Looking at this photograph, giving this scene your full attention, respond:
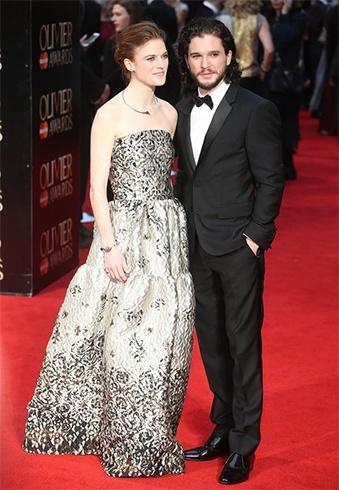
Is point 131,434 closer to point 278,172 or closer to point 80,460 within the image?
point 80,460

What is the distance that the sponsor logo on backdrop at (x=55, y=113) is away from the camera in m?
6.05

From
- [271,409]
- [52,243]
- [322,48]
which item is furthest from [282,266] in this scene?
[322,48]

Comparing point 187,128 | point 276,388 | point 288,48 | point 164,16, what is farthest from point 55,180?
point 288,48

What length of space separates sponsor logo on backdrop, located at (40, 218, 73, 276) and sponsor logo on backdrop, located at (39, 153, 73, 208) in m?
0.18

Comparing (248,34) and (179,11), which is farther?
(179,11)

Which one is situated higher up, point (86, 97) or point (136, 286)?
point (136, 286)

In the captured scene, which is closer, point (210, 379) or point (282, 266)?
point (210, 379)

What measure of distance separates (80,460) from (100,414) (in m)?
0.19

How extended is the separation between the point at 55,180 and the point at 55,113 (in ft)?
1.35

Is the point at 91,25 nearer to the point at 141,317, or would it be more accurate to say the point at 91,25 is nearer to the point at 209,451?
the point at 141,317

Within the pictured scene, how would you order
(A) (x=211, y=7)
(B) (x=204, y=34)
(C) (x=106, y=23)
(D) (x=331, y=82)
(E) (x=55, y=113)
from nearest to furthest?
1. (B) (x=204, y=34)
2. (E) (x=55, y=113)
3. (A) (x=211, y=7)
4. (C) (x=106, y=23)
5. (D) (x=331, y=82)

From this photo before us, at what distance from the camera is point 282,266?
703 cm

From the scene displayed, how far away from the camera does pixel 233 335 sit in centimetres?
383

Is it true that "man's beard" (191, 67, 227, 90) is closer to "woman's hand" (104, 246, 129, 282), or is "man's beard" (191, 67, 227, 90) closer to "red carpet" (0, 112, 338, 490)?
"woman's hand" (104, 246, 129, 282)
